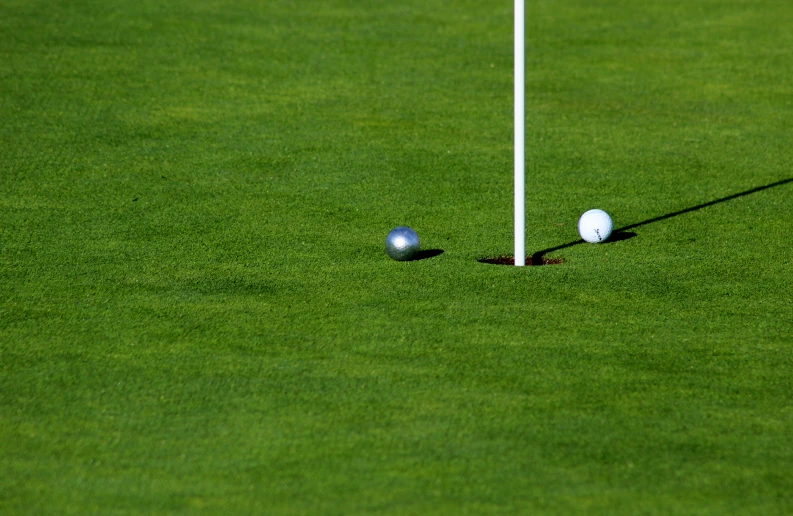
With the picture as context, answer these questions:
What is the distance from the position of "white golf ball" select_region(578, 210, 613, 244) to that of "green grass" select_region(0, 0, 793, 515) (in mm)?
141

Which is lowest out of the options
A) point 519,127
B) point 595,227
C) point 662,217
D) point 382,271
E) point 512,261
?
point 382,271

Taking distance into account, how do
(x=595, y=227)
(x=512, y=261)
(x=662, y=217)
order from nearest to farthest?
(x=512, y=261) → (x=595, y=227) → (x=662, y=217)

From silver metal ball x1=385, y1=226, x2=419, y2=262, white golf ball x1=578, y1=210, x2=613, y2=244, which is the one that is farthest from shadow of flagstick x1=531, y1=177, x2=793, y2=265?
silver metal ball x1=385, y1=226, x2=419, y2=262

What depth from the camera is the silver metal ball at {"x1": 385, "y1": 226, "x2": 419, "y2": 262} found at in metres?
9.36

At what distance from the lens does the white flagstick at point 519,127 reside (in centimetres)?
866

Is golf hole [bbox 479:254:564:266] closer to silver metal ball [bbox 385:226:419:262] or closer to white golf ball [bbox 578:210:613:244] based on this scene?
white golf ball [bbox 578:210:613:244]

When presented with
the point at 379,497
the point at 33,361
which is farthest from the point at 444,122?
the point at 379,497

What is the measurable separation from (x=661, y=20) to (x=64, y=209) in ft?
39.5

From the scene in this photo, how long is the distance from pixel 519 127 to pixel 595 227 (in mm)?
1570

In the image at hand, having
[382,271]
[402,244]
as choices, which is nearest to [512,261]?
[402,244]

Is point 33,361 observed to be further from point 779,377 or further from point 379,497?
point 779,377

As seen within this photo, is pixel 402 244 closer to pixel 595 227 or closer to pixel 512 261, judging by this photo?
pixel 512 261

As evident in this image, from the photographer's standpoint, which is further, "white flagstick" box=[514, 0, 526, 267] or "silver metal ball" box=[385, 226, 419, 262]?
"silver metal ball" box=[385, 226, 419, 262]

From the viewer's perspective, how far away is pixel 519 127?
8875mm
